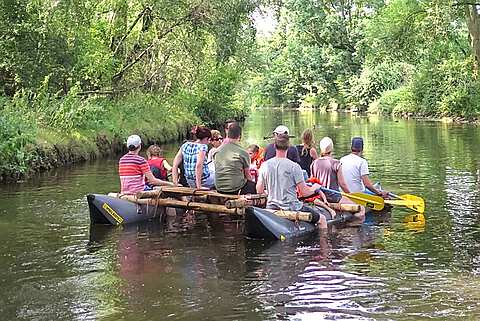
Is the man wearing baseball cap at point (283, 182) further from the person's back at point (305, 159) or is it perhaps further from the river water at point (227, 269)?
the person's back at point (305, 159)

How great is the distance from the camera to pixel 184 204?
35.7ft

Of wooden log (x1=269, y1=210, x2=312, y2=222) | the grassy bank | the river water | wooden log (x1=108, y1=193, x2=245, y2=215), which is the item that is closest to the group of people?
wooden log (x1=269, y1=210, x2=312, y2=222)

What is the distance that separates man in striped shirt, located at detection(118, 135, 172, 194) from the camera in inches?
448

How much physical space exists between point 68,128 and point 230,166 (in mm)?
11184

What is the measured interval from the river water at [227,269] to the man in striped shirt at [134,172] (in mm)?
715

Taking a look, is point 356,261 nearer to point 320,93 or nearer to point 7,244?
point 7,244

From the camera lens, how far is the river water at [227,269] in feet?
22.5

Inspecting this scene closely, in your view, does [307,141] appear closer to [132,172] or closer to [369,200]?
[369,200]

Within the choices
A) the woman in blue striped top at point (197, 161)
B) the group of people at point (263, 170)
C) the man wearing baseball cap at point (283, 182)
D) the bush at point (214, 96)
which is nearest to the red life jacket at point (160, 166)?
the group of people at point (263, 170)

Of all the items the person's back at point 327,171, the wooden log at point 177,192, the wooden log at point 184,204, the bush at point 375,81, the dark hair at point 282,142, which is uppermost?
the bush at point 375,81

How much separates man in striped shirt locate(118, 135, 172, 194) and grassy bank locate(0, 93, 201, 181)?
5.12m

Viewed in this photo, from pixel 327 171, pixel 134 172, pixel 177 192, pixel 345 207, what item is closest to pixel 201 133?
pixel 177 192

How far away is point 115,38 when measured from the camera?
28.3 m

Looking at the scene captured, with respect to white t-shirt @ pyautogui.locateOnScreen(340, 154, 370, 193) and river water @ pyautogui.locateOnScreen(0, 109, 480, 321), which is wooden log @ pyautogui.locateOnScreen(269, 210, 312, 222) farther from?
white t-shirt @ pyautogui.locateOnScreen(340, 154, 370, 193)
